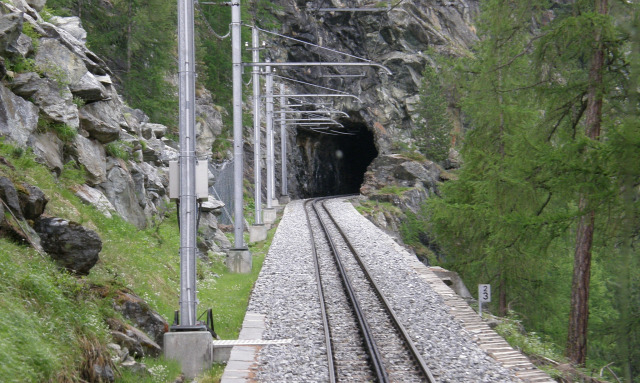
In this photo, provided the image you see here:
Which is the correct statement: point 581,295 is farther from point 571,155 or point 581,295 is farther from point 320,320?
point 320,320

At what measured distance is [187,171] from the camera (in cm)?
860

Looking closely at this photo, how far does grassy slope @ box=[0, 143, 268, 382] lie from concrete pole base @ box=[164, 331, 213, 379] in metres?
0.26

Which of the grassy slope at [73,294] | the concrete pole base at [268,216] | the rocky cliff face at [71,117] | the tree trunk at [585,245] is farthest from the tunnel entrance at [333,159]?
the tree trunk at [585,245]

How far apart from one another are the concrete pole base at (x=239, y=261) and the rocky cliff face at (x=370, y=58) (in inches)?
1713

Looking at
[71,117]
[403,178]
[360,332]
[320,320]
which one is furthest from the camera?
[403,178]

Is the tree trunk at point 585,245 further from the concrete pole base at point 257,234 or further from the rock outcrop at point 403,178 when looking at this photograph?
the rock outcrop at point 403,178

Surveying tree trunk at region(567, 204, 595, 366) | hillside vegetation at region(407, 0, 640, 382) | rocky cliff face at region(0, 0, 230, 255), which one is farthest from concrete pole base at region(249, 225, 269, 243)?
tree trunk at region(567, 204, 595, 366)

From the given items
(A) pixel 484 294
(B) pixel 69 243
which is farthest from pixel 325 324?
(B) pixel 69 243

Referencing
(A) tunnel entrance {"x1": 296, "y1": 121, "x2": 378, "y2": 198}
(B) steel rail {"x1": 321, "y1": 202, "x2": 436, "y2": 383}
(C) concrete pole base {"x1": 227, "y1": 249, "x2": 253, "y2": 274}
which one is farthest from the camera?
(A) tunnel entrance {"x1": 296, "y1": 121, "x2": 378, "y2": 198}

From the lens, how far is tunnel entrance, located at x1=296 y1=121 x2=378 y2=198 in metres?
66.8

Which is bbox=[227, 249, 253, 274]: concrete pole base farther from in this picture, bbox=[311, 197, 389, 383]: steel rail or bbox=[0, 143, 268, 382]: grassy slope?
bbox=[311, 197, 389, 383]: steel rail

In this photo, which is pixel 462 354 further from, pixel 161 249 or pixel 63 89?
pixel 63 89

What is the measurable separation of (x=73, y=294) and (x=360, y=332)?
4.86m

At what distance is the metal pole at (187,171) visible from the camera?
336 inches
